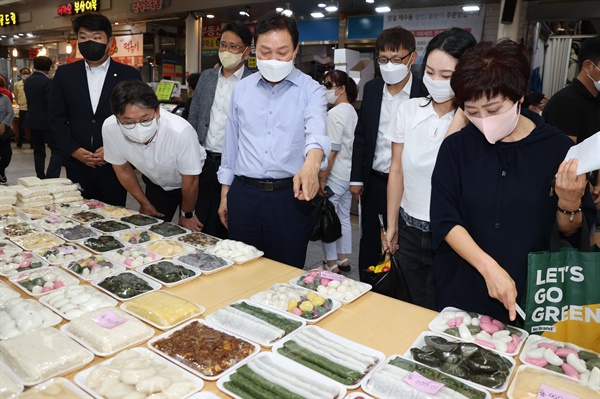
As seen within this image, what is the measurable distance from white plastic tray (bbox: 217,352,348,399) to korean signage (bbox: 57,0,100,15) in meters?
10.5

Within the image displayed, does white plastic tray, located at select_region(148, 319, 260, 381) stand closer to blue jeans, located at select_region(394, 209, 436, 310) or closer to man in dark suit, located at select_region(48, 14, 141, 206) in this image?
blue jeans, located at select_region(394, 209, 436, 310)

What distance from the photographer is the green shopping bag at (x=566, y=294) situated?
133 centimetres

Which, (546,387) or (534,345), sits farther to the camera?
(534,345)

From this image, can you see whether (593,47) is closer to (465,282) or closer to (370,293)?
(465,282)

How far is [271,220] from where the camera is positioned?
7.11 feet

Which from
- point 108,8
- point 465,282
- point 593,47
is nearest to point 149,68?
point 108,8

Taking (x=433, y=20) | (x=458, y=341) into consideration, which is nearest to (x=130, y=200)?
(x=433, y=20)

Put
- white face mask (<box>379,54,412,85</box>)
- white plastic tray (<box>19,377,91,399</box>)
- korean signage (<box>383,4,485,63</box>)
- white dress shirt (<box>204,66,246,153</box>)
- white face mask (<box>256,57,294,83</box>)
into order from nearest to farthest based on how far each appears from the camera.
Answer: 1. white plastic tray (<box>19,377,91,399</box>)
2. white face mask (<box>256,57,294,83</box>)
3. white face mask (<box>379,54,412,85</box>)
4. white dress shirt (<box>204,66,246,153</box>)
5. korean signage (<box>383,4,485,63</box>)

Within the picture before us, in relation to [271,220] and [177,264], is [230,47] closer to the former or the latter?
[271,220]

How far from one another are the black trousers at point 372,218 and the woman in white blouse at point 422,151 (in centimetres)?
51

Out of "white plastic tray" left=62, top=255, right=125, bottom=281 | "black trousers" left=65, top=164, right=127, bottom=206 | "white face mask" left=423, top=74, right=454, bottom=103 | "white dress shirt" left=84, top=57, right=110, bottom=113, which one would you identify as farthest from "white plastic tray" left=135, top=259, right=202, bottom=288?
"white dress shirt" left=84, top=57, right=110, bottom=113

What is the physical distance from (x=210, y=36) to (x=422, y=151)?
7.71 meters

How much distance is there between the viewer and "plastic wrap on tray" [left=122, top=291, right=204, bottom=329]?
139cm

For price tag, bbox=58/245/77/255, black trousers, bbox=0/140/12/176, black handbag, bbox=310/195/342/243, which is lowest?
black trousers, bbox=0/140/12/176
